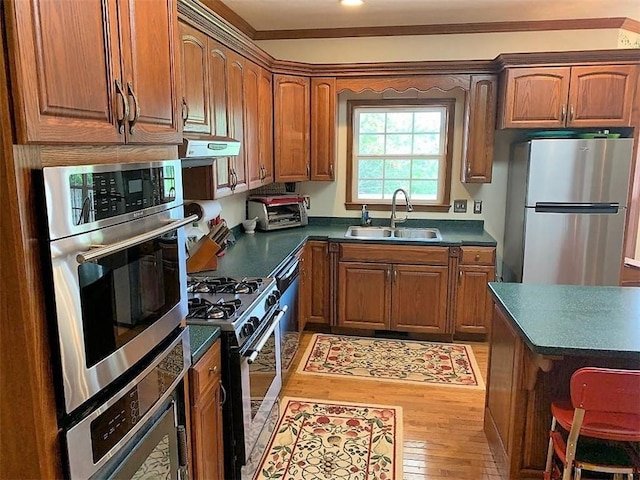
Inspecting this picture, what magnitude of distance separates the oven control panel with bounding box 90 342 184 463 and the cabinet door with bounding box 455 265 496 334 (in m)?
2.83

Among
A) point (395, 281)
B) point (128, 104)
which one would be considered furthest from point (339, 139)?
point (128, 104)

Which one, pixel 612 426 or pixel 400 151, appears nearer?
pixel 612 426

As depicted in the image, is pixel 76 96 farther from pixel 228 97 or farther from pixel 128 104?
pixel 228 97

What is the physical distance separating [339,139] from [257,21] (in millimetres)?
1220

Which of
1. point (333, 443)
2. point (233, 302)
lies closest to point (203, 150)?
point (233, 302)

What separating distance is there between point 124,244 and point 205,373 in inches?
32.2

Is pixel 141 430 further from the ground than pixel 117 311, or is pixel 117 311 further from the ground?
pixel 117 311

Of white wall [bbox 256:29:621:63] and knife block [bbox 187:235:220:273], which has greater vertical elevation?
white wall [bbox 256:29:621:63]

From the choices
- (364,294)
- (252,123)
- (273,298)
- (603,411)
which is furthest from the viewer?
(364,294)

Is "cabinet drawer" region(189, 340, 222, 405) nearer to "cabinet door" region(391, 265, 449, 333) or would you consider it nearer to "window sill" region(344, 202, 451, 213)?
"cabinet door" region(391, 265, 449, 333)

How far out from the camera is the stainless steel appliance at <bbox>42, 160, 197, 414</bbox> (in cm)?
101

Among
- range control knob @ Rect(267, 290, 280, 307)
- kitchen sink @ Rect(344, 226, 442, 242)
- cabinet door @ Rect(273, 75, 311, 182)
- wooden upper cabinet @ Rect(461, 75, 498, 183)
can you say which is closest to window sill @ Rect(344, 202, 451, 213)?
kitchen sink @ Rect(344, 226, 442, 242)

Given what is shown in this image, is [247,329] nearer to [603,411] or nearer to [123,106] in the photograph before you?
[123,106]

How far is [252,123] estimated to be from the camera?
350 centimetres
